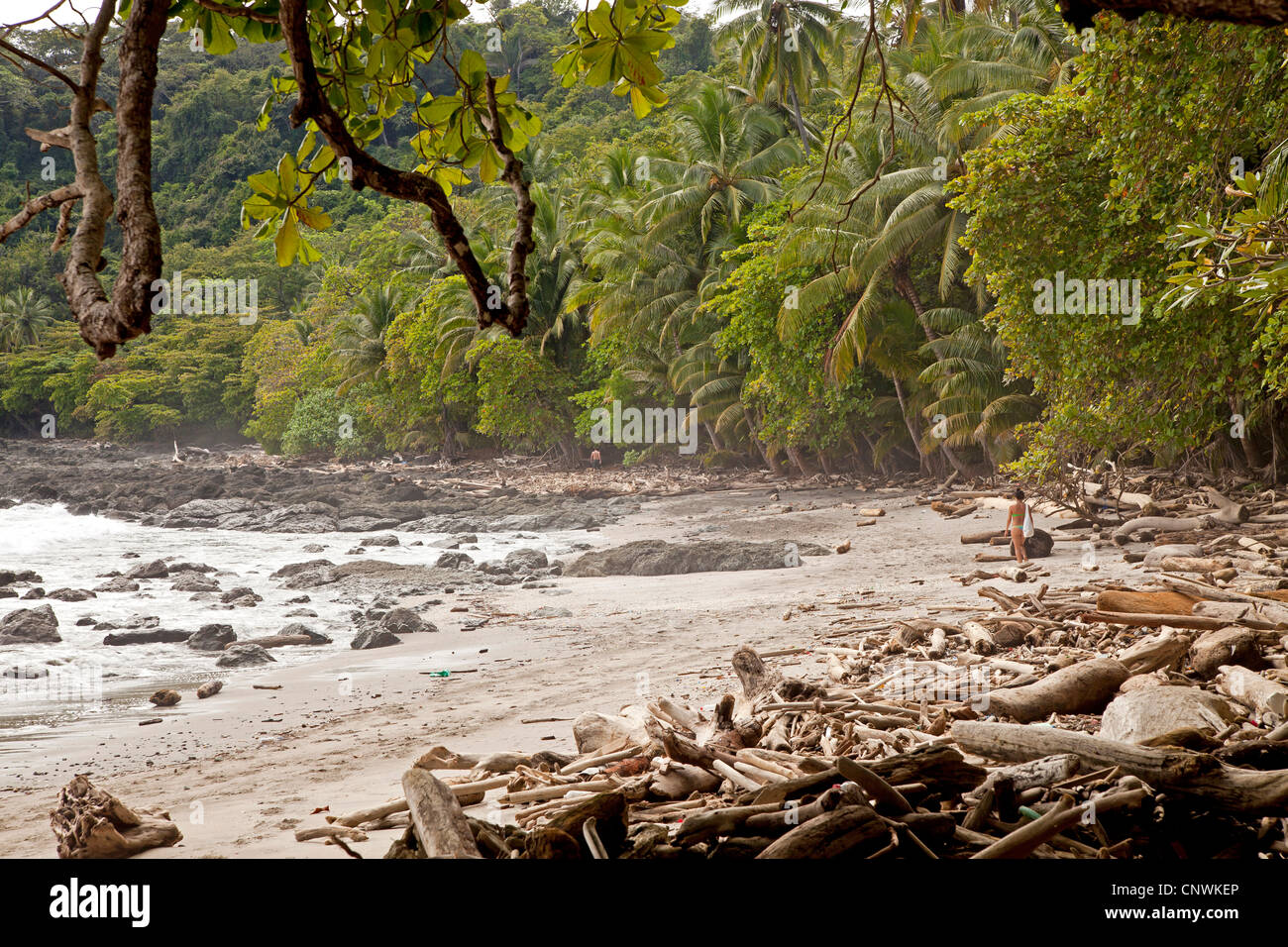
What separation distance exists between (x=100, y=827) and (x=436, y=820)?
2.03m

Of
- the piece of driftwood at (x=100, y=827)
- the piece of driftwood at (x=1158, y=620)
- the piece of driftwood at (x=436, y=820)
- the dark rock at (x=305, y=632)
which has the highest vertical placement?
the piece of driftwood at (x=436, y=820)

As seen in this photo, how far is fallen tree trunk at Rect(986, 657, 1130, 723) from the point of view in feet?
16.1

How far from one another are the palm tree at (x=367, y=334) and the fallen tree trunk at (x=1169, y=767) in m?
44.7

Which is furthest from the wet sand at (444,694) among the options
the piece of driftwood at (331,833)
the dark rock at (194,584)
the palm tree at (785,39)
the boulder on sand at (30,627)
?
the palm tree at (785,39)

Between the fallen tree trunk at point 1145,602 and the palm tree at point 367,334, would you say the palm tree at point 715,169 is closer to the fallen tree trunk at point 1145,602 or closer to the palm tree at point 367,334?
the palm tree at point 367,334

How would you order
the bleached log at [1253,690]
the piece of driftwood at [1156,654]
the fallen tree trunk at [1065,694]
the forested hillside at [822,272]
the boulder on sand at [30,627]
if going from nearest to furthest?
the bleached log at [1253,690], the fallen tree trunk at [1065,694], the piece of driftwood at [1156,654], the forested hillside at [822,272], the boulder on sand at [30,627]

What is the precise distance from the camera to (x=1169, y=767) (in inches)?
118

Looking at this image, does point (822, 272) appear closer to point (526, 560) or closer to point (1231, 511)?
point (526, 560)

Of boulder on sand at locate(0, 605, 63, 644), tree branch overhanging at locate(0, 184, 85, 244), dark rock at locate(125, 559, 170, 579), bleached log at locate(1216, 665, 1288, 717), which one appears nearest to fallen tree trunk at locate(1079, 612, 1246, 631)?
bleached log at locate(1216, 665, 1288, 717)

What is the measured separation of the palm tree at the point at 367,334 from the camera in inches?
1809

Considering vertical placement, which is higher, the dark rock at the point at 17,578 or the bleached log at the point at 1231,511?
the bleached log at the point at 1231,511

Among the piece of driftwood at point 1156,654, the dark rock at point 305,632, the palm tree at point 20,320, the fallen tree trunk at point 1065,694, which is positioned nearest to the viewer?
the fallen tree trunk at point 1065,694

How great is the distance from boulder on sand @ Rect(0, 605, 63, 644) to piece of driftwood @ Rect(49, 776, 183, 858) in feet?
34.4
